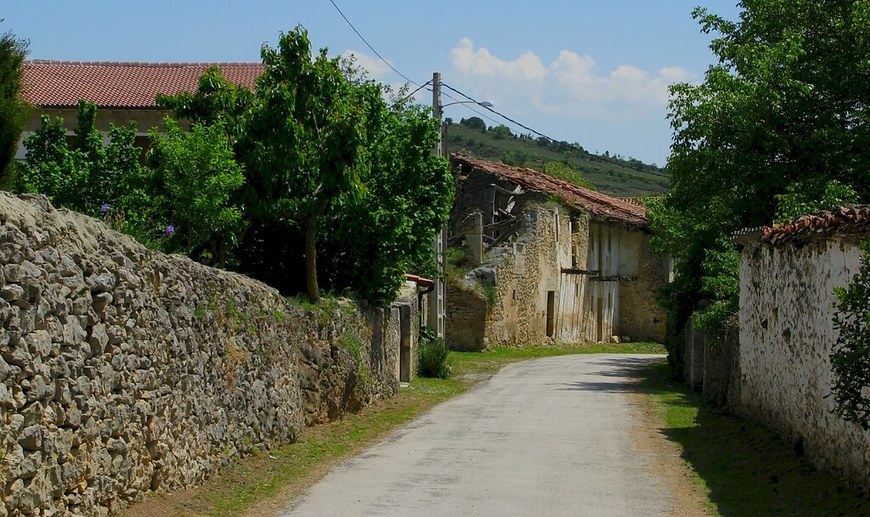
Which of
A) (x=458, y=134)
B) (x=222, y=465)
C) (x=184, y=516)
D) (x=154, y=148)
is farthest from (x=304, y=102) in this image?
(x=458, y=134)

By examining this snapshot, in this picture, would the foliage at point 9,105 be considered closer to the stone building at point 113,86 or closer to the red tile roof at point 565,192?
the stone building at point 113,86

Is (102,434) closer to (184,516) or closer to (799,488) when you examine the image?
(184,516)

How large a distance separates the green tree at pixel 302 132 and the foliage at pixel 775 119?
25.8ft

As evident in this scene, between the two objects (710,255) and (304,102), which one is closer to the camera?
(304,102)

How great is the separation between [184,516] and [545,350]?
31433 millimetres

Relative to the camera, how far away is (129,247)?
9.35 metres

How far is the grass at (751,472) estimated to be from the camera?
9.94 m

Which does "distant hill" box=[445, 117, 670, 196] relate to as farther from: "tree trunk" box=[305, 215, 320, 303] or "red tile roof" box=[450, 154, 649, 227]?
"tree trunk" box=[305, 215, 320, 303]

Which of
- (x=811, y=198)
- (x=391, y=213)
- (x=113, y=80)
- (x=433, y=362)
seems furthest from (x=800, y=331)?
(x=113, y=80)

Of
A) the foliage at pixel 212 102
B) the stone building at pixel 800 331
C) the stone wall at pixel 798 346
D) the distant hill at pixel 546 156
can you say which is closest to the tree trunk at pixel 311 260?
the foliage at pixel 212 102

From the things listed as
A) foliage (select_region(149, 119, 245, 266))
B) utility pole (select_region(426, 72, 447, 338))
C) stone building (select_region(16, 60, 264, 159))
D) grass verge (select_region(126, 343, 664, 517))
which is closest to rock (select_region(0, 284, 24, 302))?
grass verge (select_region(126, 343, 664, 517))

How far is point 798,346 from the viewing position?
13000 millimetres

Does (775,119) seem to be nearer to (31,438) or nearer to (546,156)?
(31,438)

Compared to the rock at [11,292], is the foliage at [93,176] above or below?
above
